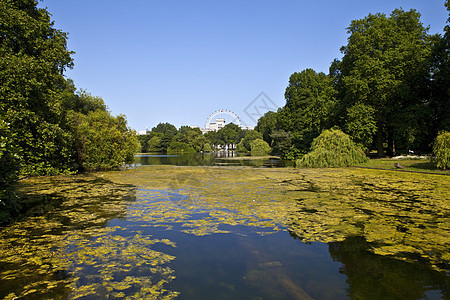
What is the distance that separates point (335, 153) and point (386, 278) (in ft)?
74.8

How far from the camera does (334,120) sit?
31.7m

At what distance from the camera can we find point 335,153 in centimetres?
2566

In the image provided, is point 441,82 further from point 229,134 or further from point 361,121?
point 229,134

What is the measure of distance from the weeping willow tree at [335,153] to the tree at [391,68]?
4357 millimetres

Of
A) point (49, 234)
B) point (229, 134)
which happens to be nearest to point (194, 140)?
point (229, 134)

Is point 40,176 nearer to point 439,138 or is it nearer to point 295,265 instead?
point 295,265

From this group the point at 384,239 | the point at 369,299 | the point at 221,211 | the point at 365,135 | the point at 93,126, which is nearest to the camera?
the point at 369,299

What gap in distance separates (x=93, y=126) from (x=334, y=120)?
84.9 ft

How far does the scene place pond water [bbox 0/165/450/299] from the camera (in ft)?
13.6

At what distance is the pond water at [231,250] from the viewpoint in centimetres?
415

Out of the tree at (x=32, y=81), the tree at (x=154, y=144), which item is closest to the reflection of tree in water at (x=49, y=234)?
the tree at (x=32, y=81)

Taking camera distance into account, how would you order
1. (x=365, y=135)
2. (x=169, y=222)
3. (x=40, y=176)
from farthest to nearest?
(x=365, y=135)
(x=40, y=176)
(x=169, y=222)

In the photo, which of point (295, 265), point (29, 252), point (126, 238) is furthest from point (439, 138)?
point (29, 252)

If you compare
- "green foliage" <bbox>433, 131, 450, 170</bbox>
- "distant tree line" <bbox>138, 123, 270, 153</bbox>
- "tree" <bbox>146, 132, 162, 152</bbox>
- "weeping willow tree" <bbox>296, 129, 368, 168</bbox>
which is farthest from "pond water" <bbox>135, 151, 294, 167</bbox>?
"tree" <bbox>146, 132, 162, 152</bbox>
